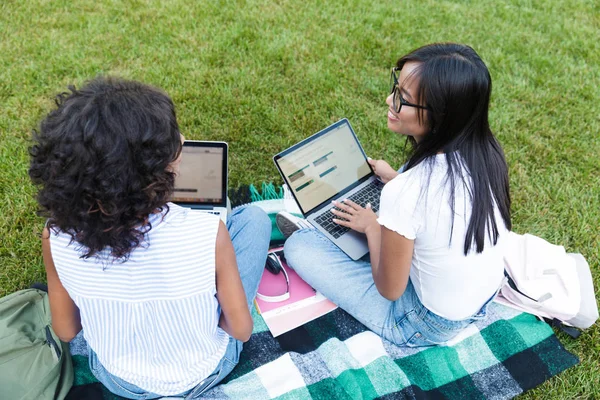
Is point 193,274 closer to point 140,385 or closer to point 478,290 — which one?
point 140,385

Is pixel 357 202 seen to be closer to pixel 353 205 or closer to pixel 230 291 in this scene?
pixel 353 205

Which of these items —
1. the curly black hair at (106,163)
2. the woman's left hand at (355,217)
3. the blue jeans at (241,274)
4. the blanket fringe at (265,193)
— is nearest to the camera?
the curly black hair at (106,163)

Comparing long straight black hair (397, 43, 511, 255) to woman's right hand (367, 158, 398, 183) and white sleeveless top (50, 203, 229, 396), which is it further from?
white sleeveless top (50, 203, 229, 396)

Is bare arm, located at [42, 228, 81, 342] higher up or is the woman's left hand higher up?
bare arm, located at [42, 228, 81, 342]

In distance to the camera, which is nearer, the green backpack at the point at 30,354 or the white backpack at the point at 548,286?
the green backpack at the point at 30,354

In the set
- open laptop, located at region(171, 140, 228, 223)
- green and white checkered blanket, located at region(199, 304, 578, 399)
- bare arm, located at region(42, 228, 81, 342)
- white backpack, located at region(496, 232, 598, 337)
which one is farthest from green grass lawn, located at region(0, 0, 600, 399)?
bare arm, located at region(42, 228, 81, 342)

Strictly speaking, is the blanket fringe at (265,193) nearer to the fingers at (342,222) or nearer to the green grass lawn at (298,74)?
the green grass lawn at (298,74)

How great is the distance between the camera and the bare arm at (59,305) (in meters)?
1.52

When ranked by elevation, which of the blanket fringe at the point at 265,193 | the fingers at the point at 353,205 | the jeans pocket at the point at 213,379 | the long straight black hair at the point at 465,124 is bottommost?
the jeans pocket at the point at 213,379

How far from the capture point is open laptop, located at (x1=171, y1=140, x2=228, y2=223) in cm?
239

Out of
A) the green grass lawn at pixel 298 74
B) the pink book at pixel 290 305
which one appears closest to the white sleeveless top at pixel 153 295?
the pink book at pixel 290 305

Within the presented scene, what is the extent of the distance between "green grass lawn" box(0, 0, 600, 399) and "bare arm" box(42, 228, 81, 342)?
0.94 metres

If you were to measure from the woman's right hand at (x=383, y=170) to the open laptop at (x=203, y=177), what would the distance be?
0.85 meters

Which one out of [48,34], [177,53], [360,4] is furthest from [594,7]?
[48,34]
